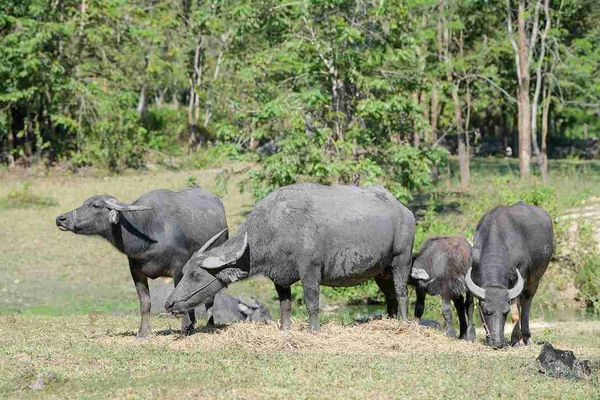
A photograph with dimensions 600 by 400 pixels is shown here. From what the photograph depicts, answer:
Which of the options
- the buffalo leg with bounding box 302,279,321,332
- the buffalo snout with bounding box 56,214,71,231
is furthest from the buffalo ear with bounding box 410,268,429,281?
the buffalo snout with bounding box 56,214,71,231

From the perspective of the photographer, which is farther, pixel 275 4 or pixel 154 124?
pixel 154 124

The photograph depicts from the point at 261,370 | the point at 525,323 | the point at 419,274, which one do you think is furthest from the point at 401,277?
the point at 261,370

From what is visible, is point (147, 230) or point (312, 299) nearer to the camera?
point (312, 299)

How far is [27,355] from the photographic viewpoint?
1147cm

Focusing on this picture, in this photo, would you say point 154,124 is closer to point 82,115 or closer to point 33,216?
point 82,115

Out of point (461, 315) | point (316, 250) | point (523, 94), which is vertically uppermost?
point (523, 94)

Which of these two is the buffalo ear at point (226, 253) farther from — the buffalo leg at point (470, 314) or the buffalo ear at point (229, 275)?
the buffalo leg at point (470, 314)

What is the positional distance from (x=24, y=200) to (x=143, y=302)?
18620mm

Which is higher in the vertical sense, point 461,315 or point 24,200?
point 461,315

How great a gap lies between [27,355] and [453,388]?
489 cm

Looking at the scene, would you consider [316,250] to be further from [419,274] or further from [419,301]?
[419,301]

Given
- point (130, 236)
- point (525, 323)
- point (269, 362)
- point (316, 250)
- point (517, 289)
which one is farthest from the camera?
point (525, 323)

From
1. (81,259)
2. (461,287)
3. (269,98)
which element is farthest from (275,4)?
(461,287)

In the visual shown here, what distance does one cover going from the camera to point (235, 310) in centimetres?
1872
